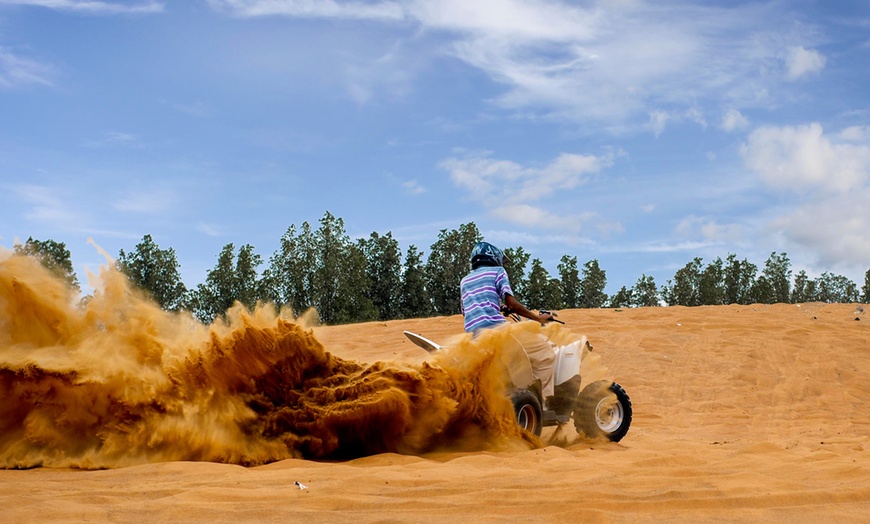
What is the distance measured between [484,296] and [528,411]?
1.12m

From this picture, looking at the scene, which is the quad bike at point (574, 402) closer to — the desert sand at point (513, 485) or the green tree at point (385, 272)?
the desert sand at point (513, 485)

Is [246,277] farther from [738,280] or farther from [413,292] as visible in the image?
[738,280]

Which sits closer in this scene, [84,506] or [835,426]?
[84,506]

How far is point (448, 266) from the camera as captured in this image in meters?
41.7

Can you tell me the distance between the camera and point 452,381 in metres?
6.67

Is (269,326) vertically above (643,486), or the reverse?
(269,326)

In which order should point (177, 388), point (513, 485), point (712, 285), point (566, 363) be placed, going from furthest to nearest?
point (712, 285) → point (566, 363) → point (177, 388) → point (513, 485)

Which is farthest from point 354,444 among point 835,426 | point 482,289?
point 835,426

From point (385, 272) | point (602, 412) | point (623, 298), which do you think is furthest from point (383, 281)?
point (602, 412)

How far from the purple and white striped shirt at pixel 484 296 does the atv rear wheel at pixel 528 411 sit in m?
0.67

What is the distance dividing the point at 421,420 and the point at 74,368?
104 inches

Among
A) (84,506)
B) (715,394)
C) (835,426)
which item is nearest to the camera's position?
(84,506)

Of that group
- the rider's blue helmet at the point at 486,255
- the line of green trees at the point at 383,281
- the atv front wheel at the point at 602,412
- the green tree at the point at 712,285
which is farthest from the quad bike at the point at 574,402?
the green tree at the point at 712,285

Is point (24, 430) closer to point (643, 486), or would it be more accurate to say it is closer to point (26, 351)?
point (26, 351)
